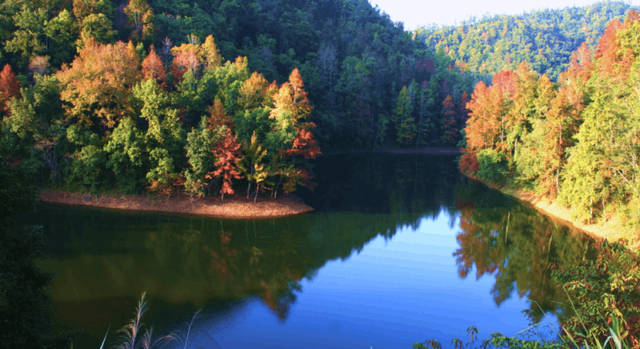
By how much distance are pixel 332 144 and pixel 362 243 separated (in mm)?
48583

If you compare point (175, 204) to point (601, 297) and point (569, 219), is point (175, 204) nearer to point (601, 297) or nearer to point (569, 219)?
point (601, 297)

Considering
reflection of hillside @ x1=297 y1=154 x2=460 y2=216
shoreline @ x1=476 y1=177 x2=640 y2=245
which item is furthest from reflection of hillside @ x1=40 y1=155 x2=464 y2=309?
shoreline @ x1=476 y1=177 x2=640 y2=245

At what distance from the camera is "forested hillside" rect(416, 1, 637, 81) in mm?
144750

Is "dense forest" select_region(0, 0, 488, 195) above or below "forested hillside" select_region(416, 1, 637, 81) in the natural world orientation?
→ below

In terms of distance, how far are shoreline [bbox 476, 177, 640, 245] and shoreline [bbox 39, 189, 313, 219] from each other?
75.4 ft

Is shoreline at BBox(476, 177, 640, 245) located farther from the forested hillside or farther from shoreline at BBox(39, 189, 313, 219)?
the forested hillside

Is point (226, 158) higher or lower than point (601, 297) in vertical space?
higher

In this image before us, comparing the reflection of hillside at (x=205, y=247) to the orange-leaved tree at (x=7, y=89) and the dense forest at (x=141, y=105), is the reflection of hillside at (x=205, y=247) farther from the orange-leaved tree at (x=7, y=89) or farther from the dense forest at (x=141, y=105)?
the orange-leaved tree at (x=7, y=89)

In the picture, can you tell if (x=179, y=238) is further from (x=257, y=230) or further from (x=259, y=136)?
(x=259, y=136)

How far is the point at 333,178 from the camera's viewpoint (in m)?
54.3

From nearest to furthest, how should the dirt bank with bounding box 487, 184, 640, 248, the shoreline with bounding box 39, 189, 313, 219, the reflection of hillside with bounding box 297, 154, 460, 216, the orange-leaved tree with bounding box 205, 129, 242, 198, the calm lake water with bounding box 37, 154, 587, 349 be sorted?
the calm lake water with bounding box 37, 154, 587, 349 → the dirt bank with bounding box 487, 184, 640, 248 → the orange-leaved tree with bounding box 205, 129, 242, 198 → the shoreline with bounding box 39, 189, 313, 219 → the reflection of hillside with bounding box 297, 154, 460, 216

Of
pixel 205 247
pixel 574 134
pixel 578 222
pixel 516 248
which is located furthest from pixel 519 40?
pixel 205 247

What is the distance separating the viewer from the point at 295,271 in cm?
2491

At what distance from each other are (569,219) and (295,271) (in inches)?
969
